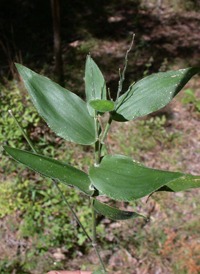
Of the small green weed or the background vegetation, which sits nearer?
the background vegetation

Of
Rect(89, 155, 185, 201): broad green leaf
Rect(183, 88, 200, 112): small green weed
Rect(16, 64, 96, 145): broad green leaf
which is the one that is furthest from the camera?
Rect(183, 88, 200, 112): small green weed

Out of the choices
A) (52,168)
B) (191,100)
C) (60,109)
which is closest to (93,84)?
(60,109)

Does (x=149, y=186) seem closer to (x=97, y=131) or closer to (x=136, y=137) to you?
(x=97, y=131)

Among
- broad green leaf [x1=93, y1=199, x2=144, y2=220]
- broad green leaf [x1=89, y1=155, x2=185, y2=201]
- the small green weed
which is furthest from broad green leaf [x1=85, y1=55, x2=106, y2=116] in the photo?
the small green weed

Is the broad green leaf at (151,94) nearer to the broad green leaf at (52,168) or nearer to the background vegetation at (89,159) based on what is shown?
the broad green leaf at (52,168)

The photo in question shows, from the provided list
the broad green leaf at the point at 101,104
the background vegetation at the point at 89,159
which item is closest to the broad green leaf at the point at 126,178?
the broad green leaf at the point at 101,104

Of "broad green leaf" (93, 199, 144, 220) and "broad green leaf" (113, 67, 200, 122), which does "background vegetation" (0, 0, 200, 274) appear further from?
"broad green leaf" (113, 67, 200, 122)
